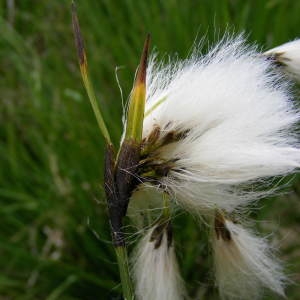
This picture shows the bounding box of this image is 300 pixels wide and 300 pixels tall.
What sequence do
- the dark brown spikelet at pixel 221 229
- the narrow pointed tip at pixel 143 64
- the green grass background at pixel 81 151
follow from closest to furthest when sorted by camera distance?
the narrow pointed tip at pixel 143 64 < the dark brown spikelet at pixel 221 229 < the green grass background at pixel 81 151

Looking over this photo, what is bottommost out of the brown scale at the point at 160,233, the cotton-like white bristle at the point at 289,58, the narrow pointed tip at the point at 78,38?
the brown scale at the point at 160,233

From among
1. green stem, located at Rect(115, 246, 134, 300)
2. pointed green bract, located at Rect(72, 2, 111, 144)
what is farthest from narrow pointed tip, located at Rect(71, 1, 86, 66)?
green stem, located at Rect(115, 246, 134, 300)

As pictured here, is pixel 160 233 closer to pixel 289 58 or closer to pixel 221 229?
pixel 221 229

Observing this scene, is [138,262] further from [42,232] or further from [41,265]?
[42,232]

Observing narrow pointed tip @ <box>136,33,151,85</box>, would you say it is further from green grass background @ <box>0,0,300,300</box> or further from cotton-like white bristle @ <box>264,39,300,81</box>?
green grass background @ <box>0,0,300,300</box>

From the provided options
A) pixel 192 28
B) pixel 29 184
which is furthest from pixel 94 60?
pixel 29 184

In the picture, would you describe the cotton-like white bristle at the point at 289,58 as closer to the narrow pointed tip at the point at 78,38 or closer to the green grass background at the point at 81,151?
the narrow pointed tip at the point at 78,38

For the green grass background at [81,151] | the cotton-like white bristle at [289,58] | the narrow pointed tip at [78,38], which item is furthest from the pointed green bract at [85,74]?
the green grass background at [81,151]
